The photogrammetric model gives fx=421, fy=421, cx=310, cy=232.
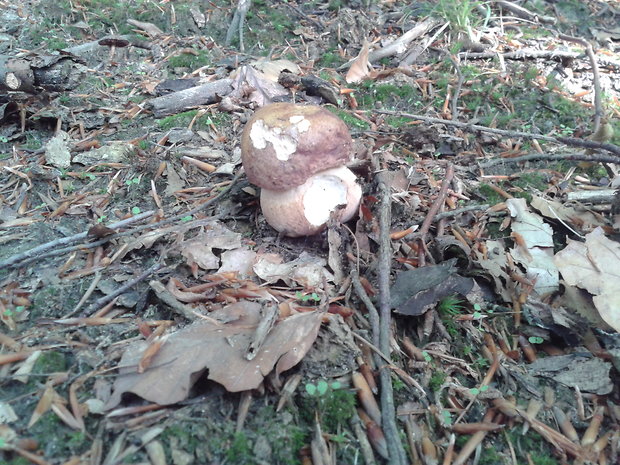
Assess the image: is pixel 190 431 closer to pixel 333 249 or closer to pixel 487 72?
pixel 333 249

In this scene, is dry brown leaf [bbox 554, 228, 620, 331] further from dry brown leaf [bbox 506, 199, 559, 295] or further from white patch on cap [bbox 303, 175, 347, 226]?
white patch on cap [bbox 303, 175, 347, 226]

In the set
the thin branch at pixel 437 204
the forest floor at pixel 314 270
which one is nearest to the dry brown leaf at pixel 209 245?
the forest floor at pixel 314 270

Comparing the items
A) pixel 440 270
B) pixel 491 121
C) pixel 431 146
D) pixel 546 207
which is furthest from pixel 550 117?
pixel 440 270

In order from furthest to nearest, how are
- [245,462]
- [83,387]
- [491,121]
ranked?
1. [491,121]
2. [83,387]
3. [245,462]

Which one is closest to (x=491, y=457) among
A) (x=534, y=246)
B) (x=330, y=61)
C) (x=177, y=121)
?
(x=534, y=246)

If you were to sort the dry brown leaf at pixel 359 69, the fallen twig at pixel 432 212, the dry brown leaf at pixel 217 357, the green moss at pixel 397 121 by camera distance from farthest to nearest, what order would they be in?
the dry brown leaf at pixel 359 69
the green moss at pixel 397 121
the fallen twig at pixel 432 212
the dry brown leaf at pixel 217 357

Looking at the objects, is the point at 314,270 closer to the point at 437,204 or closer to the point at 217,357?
the point at 217,357

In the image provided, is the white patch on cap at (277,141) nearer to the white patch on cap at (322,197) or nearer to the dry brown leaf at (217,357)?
the white patch on cap at (322,197)
